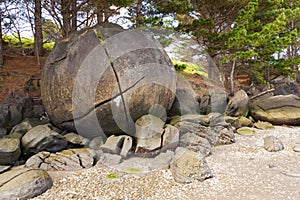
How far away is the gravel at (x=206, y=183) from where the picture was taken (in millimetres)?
2729

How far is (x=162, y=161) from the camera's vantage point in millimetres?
3633

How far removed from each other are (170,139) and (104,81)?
149 centimetres

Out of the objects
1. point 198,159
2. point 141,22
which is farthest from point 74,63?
point 141,22

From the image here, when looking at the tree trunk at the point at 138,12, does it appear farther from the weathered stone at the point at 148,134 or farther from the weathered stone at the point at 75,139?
the weathered stone at the point at 75,139

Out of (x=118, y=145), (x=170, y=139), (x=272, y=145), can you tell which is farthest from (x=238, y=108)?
(x=118, y=145)

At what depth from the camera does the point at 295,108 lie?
6480 mm

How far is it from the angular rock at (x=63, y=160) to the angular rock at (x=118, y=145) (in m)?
0.28

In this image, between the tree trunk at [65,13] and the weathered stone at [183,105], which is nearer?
the weathered stone at [183,105]

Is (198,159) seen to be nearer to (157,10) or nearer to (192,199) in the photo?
(192,199)

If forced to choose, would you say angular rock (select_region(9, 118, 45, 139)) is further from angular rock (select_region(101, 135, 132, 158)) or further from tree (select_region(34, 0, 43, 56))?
tree (select_region(34, 0, 43, 56))

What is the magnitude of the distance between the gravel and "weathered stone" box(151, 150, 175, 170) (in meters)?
0.14

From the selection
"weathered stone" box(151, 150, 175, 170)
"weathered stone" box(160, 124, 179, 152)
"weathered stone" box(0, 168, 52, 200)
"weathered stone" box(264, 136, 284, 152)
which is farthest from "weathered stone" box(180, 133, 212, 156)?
"weathered stone" box(0, 168, 52, 200)

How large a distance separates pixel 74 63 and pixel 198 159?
8.53ft

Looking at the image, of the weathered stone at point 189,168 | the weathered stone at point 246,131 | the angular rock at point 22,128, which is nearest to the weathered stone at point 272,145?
the weathered stone at point 246,131
